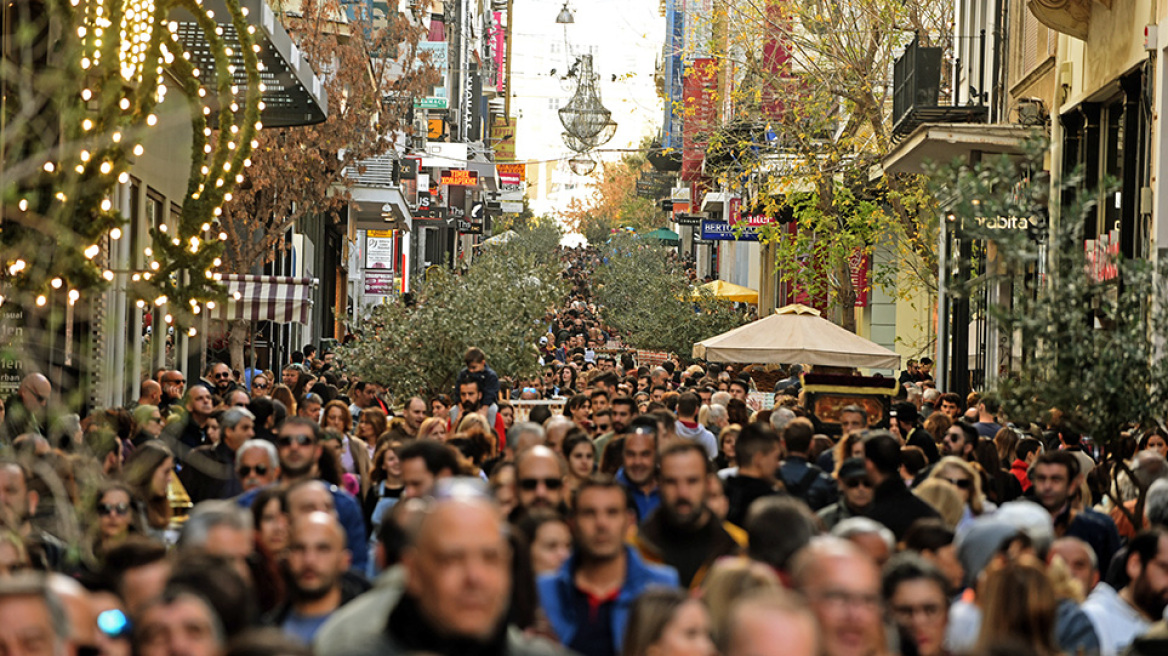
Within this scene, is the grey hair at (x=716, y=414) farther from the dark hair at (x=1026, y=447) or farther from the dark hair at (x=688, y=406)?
the dark hair at (x=1026, y=447)

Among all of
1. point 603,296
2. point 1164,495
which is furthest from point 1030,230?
point 603,296

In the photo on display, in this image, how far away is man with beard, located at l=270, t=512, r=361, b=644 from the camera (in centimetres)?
650

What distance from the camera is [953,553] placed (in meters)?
7.71

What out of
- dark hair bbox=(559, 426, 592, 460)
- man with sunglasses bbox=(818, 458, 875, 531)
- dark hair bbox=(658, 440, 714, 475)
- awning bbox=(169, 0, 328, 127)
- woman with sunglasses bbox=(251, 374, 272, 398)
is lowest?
woman with sunglasses bbox=(251, 374, 272, 398)

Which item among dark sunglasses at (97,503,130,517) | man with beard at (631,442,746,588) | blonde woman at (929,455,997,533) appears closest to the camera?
man with beard at (631,442,746,588)

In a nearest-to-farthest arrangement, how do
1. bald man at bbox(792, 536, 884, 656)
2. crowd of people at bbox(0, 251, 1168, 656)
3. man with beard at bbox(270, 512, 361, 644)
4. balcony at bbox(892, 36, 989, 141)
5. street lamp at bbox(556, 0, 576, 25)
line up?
crowd of people at bbox(0, 251, 1168, 656), bald man at bbox(792, 536, 884, 656), man with beard at bbox(270, 512, 361, 644), balcony at bbox(892, 36, 989, 141), street lamp at bbox(556, 0, 576, 25)

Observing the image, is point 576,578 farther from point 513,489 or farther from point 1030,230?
point 1030,230

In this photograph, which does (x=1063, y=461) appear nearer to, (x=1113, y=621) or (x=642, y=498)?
(x=642, y=498)

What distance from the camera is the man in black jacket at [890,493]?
367 inches

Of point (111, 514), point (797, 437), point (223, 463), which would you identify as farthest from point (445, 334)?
point (111, 514)

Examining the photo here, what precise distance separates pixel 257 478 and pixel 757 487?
2748 millimetres

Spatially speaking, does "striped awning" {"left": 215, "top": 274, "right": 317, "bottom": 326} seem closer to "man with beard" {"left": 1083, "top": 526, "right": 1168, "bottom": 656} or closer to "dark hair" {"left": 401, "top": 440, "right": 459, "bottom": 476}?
"dark hair" {"left": 401, "top": 440, "right": 459, "bottom": 476}

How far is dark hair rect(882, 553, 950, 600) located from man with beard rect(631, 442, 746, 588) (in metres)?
1.31

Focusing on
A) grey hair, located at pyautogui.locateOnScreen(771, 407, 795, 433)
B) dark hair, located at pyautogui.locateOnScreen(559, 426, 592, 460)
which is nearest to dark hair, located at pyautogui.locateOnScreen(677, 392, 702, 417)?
grey hair, located at pyautogui.locateOnScreen(771, 407, 795, 433)
